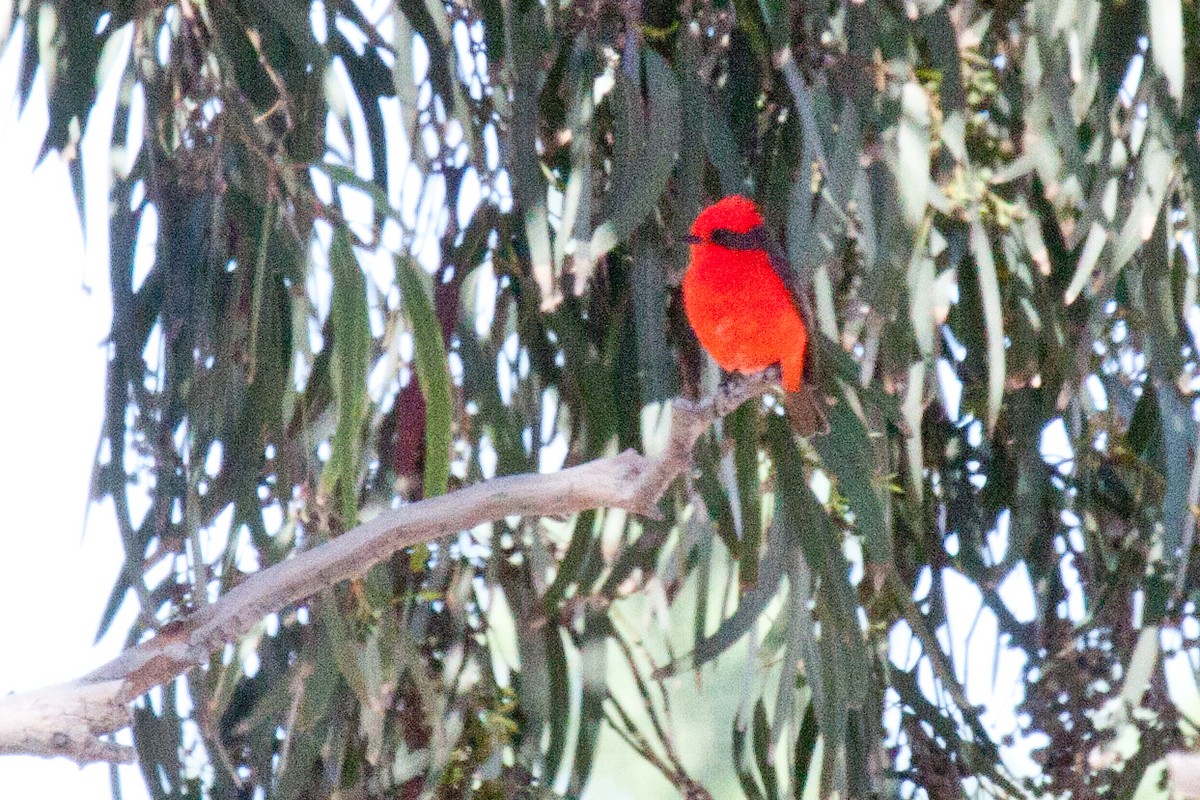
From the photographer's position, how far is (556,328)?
94.2 inches

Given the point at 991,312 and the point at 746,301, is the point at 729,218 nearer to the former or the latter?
the point at 746,301

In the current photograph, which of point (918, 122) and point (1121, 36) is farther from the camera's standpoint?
point (1121, 36)

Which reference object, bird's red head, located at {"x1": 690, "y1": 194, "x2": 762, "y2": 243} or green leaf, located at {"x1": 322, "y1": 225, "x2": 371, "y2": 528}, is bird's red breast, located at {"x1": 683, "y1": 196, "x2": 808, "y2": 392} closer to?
bird's red head, located at {"x1": 690, "y1": 194, "x2": 762, "y2": 243}

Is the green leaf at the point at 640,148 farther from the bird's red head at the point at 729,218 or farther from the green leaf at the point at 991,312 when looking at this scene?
the green leaf at the point at 991,312

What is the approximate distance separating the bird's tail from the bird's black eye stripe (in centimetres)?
20

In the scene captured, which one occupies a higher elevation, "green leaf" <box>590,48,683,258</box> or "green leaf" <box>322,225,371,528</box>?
"green leaf" <box>590,48,683,258</box>

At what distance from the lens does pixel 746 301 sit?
92.6 inches

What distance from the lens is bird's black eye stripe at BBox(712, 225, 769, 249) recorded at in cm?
228

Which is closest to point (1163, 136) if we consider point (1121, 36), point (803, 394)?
point (1121, 36)

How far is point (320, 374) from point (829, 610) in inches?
31.6

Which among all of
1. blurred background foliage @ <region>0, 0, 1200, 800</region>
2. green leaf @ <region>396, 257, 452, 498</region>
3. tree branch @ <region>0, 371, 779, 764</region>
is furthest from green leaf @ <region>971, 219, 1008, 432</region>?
green leaf @ <region>396, 257, 452, 498</region>

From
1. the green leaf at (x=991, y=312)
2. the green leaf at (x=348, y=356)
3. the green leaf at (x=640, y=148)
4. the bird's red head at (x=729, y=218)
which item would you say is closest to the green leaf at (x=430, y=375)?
the green leaf at (x=348, y=356)

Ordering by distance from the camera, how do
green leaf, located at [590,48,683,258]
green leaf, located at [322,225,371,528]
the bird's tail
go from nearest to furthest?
green leaf, located at [322,225,371,528] → green leaf, located at [590,48,683,258] → the bird's tail

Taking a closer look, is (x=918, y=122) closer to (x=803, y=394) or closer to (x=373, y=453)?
(x=803, y=394)
